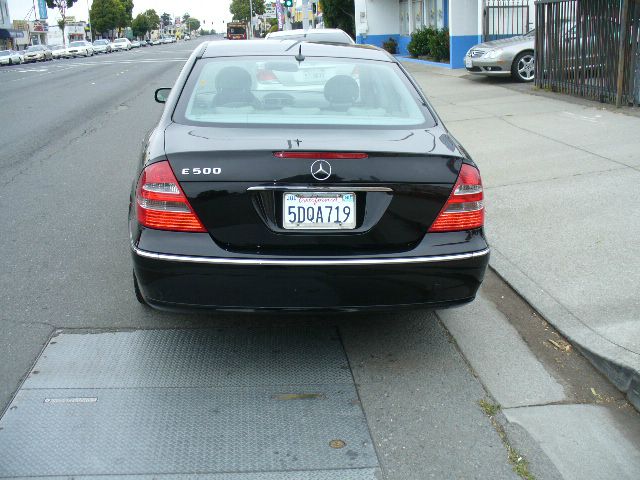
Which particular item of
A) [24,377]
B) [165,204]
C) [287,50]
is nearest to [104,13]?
[287,50]

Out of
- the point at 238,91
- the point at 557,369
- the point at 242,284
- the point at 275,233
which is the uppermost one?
the point at 238,91

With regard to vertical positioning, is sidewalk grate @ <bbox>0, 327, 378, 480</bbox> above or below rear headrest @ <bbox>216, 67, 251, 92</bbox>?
below

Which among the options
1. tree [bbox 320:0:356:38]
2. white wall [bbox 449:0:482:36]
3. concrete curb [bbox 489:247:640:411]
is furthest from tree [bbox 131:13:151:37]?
concrete curb [bbox 489:247:640:411]

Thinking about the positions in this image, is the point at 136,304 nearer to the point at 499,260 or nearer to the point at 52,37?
the point at 499,260

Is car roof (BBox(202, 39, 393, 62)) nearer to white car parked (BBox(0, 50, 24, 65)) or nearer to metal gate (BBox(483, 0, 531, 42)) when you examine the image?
metal gate (BBox(483, 0, 531, 42))

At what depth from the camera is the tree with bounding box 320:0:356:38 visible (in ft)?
138

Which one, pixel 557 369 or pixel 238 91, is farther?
pixel 238 91

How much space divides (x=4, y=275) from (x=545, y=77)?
40.8 feet

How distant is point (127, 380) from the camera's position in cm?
390

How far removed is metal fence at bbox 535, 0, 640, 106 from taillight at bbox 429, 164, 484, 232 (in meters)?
9.15

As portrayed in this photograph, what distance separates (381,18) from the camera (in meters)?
35.6

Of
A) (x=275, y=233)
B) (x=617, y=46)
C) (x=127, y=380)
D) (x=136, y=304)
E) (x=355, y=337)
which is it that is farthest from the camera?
(x=617, y=46)

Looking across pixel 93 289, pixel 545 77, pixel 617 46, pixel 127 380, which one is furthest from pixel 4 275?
pixel 545 77

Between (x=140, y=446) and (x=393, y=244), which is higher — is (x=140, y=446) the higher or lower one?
the lower one
